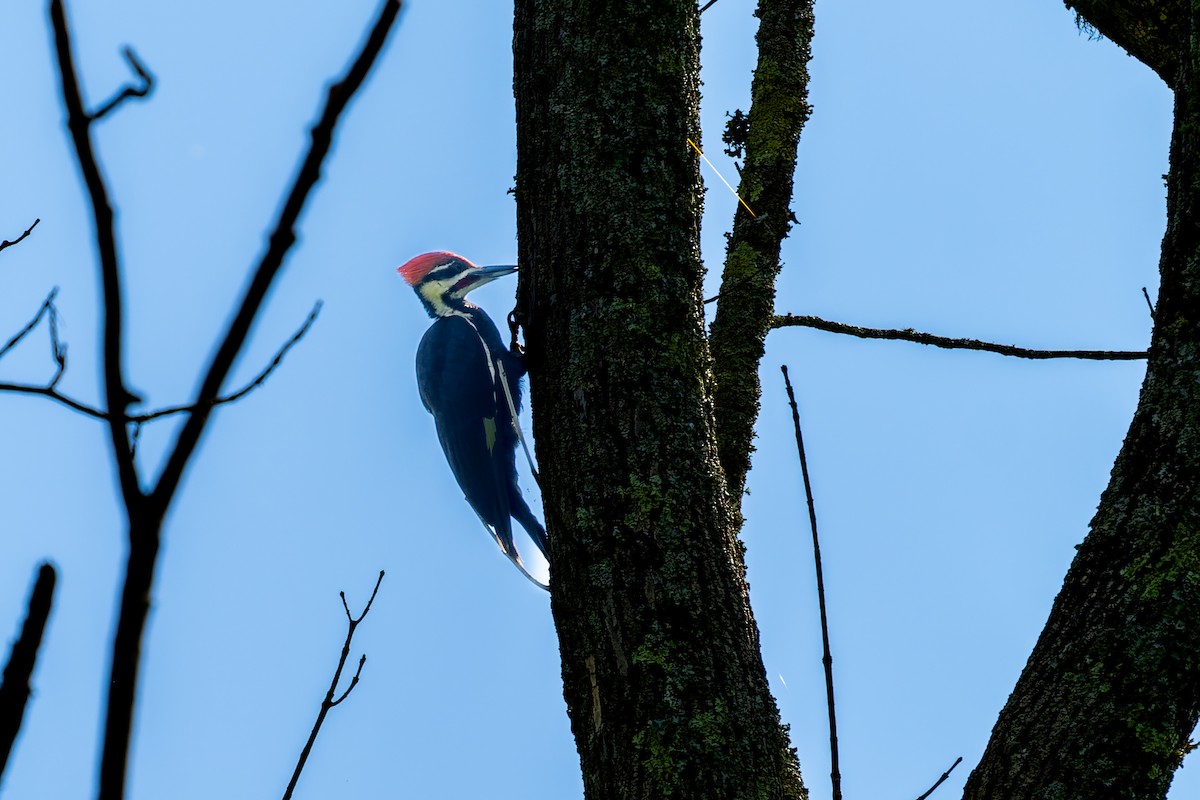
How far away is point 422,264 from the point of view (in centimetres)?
448

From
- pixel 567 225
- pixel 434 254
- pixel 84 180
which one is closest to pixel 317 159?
pixel 84 180

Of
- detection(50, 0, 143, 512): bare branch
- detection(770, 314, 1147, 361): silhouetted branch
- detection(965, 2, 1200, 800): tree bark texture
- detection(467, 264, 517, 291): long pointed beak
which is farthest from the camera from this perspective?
detection(467, 264, 517, 291): long pointed beak

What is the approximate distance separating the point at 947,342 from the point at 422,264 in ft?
8.23

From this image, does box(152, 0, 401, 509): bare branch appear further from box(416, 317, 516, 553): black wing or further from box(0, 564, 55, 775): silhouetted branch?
box(416, 317, 516, 553): black wing

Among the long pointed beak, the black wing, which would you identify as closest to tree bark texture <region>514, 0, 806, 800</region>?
the black wing

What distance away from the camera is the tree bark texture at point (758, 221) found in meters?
2.31

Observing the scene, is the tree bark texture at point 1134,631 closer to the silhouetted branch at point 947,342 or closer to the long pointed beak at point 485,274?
the silhouetted branch at point 947,342

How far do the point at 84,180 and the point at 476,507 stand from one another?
284 cm

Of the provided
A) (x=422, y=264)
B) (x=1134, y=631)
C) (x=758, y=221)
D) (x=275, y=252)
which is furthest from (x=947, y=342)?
(x=422, y=264)

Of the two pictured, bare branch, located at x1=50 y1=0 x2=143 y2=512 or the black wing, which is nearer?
bare branch, located at x1=50 y1=0 x2=143 y2=512

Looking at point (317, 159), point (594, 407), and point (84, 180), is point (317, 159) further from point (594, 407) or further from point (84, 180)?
point (594, 407)

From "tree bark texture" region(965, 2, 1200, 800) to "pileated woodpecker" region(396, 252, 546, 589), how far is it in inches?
69.3

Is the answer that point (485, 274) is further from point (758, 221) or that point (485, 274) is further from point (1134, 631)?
point (1134, 631)

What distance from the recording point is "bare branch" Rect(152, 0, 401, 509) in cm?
61
